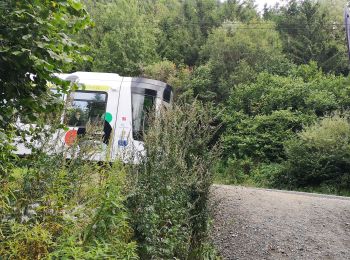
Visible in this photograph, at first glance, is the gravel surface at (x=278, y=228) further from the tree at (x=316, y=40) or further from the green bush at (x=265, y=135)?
the tree at (x=316, y=40)

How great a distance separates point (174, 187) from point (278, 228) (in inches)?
120

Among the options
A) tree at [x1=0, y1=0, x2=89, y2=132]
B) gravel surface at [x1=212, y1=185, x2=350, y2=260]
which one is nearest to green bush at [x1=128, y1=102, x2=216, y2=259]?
gravel surface at [x1=212, y1=185, x2=350, y2=260]

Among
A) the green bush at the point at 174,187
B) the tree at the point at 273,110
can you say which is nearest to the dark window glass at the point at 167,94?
the tree at the point at 273,110

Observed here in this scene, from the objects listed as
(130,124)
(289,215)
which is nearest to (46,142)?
(289,215)

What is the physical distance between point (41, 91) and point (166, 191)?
215cm

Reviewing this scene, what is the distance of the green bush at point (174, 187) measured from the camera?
4742 mm

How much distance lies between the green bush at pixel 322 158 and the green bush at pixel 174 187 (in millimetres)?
10877

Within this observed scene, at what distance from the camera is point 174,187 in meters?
5.30

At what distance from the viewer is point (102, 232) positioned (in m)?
4.02

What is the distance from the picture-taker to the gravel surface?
697 centimetres

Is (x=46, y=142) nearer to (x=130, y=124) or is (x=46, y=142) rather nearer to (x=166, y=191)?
(x=166, y=191)

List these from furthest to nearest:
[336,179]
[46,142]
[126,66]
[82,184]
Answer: [126,66] → [336,179] → [82,184] → [46,142]

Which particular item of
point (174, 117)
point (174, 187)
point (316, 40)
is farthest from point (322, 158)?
point (316, 40)

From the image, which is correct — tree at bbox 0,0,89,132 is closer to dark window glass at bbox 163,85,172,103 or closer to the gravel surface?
the gravel surface
